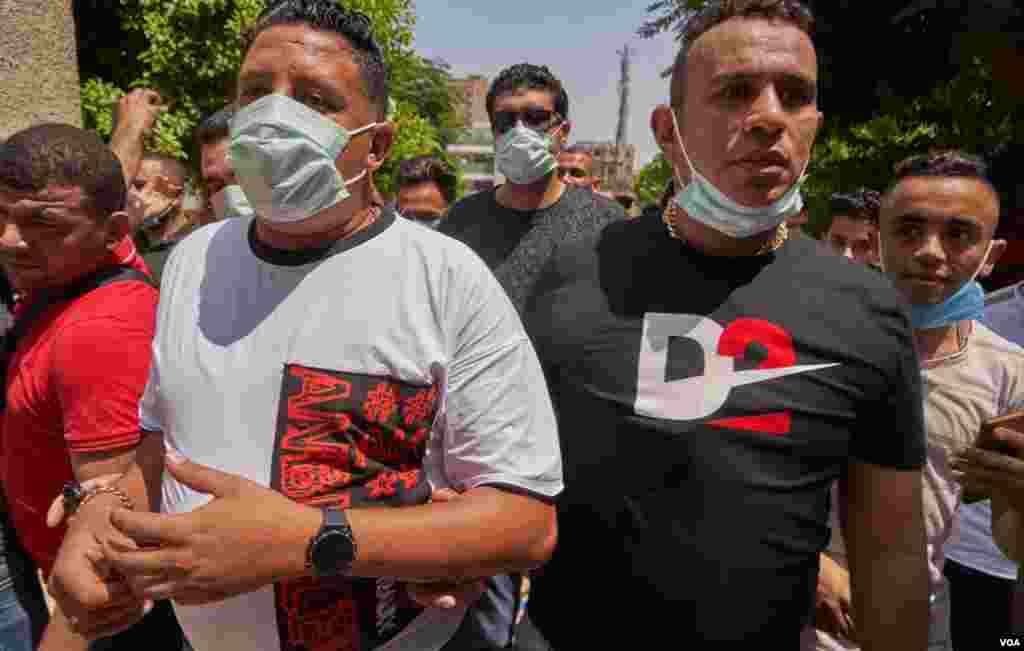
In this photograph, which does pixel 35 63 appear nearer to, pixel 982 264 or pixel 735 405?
pixel 735 405

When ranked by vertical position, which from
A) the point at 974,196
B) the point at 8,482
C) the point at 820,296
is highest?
the point at 974,196

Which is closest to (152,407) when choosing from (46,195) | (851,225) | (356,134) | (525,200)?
(356,134)

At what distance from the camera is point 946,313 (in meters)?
Answer: 2.35

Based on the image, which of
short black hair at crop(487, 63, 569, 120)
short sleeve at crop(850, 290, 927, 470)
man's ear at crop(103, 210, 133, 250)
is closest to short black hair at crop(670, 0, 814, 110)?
short sleeve at crop(850, 290, 927, 470)

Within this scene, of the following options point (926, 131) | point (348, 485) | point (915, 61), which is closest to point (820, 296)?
point (348, 485)

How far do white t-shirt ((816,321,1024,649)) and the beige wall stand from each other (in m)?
5.88

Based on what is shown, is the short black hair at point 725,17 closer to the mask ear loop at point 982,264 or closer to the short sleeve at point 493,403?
the short sleeve at point 493,403

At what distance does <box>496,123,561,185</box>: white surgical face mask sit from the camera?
3.45 m

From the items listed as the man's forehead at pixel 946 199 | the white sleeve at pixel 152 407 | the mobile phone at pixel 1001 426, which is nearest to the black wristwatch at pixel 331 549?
the white sleeve at pixel 152 407

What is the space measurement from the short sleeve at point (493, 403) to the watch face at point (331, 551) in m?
0.27

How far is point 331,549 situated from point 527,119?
9.63 ft

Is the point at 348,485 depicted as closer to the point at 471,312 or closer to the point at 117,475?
the point at 471,312

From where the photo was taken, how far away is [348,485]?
1.39 metres

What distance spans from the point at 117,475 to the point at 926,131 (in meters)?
7.92
